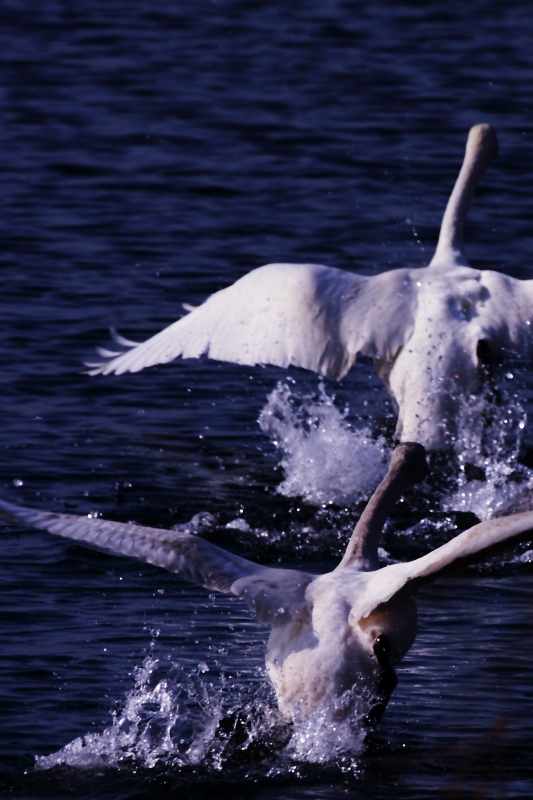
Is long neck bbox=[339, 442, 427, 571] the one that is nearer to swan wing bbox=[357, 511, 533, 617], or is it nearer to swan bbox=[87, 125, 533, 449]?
swan wing bbox=[357, 511, 533, 617]

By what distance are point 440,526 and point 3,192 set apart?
25.7 feet

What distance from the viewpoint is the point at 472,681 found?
281 inches

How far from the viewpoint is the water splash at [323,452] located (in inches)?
378

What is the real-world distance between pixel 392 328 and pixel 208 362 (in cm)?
250

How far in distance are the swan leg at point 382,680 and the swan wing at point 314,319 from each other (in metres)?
3.49

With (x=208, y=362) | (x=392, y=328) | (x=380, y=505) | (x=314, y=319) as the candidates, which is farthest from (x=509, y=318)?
(x=208, y=362)

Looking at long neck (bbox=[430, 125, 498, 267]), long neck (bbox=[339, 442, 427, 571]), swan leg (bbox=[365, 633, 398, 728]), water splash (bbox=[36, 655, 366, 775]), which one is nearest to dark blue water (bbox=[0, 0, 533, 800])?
water splash (bbox=[36, 655, 366, 775])

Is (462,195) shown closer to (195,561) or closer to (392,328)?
(392,328)

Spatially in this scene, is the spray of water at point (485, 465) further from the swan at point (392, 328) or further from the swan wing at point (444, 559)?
the swan wing at point (444, 559)

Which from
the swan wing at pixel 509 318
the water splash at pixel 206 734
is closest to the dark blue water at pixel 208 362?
the water splash at pixel 206 734

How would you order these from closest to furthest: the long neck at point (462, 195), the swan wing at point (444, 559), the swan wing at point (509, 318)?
the swan wing at point (444, 559) → the swan wing at point (509, 318) → the long neck at point (462, 195)

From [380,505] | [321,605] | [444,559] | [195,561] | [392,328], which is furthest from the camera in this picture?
[392,328]

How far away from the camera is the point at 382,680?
6.44 m

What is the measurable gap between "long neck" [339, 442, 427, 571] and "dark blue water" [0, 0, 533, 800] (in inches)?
22.7
